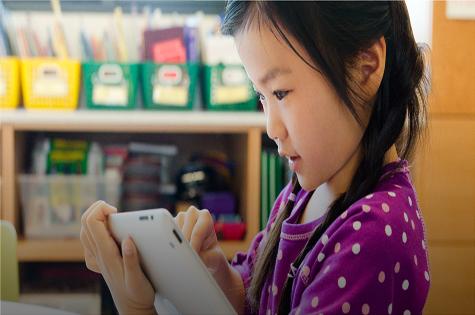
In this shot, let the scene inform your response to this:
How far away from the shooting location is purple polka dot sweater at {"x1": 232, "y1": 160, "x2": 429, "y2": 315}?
0.56m

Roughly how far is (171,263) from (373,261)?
0.71ft

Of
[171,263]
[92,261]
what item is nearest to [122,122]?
[92,261]

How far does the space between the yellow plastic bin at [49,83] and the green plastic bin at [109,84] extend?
0.04m

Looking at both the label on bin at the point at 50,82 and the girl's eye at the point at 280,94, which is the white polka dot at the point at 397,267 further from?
the label on bin at the point at 50,82

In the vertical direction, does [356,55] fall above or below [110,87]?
above

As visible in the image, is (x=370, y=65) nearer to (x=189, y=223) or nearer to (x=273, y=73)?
(x=273, y=73)

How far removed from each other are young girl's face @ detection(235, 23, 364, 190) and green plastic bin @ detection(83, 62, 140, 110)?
3.35 feet

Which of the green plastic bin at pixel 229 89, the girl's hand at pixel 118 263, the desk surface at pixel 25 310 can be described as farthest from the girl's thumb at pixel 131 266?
the green plastic bin at pixel 229 89

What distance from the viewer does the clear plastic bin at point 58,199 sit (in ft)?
5.18

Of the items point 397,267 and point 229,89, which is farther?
point 229,89

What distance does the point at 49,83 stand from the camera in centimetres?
162

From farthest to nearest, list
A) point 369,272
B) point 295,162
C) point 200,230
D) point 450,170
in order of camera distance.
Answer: point 450,170 → point 200,230 → point 295,162 → point 369,272

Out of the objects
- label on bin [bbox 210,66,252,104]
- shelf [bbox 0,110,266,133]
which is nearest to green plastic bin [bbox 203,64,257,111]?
label on bin [bbox 210,66,252,104]

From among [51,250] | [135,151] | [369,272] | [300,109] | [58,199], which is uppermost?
[300,109]
